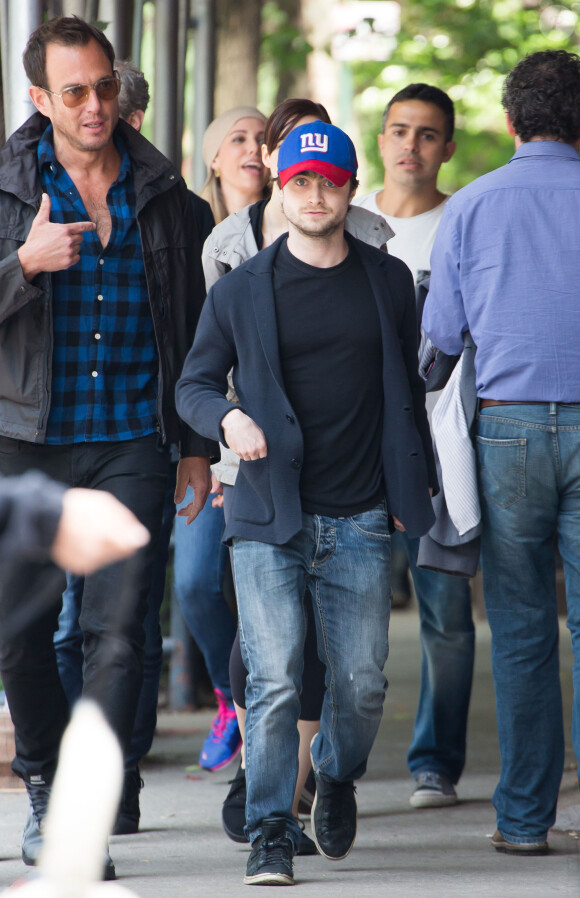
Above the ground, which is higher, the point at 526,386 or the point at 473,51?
the point at 473,51

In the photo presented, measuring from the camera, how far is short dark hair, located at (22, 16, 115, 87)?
4559 mm

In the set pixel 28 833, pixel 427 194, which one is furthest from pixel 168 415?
pixel 427 194

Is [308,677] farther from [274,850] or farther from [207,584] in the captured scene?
[207,584]

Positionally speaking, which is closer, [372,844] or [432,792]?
[372,844]

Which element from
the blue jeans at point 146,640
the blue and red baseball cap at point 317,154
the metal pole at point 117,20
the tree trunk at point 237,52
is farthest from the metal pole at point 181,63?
the blue and red baseball cap at point 317,154

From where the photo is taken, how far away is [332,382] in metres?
4.42

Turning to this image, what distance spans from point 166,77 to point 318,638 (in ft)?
18.6

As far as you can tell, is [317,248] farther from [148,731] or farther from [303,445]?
[148,731]

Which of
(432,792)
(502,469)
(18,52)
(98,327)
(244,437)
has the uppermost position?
(18,52)

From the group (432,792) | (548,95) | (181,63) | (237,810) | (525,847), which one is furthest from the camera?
(181,63)

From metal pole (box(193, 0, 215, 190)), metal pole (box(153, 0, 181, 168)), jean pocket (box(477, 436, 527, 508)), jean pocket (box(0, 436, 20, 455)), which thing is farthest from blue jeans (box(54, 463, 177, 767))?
metal pole (box(193, 0, 215, 190))

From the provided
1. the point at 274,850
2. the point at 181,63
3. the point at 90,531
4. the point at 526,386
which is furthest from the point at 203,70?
the point at 90,531

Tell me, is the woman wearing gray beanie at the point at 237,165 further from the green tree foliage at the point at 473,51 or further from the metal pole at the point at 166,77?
the green tree foliage at the point at 473,51

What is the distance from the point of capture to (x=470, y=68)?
57.7 ft
